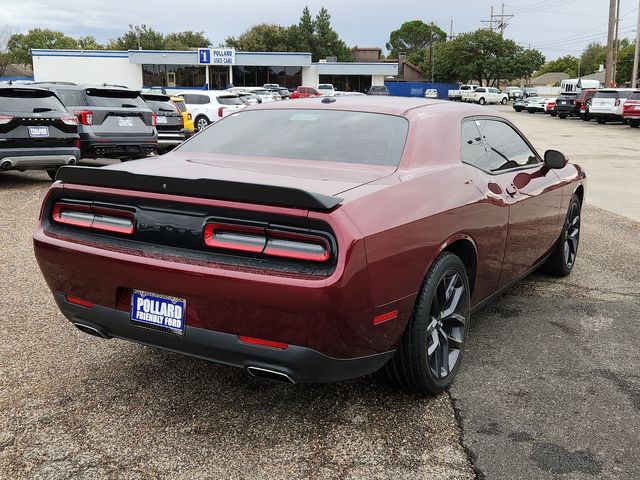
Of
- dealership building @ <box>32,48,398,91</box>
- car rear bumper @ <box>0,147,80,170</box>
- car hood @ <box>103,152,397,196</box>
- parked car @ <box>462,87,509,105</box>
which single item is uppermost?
dealership building @ <box>32,48,398,91</box>

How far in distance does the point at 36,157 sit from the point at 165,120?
5110 millimetres

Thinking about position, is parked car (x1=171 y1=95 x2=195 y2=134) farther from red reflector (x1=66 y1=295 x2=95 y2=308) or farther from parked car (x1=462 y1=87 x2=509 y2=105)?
parked car (x1=462 y1=87 x2=509 y2=105)

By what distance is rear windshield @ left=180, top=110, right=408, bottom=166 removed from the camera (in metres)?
3.50

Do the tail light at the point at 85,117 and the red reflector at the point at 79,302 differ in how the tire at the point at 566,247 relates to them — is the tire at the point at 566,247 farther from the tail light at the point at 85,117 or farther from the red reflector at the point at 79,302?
the tail light at the point at 85,117

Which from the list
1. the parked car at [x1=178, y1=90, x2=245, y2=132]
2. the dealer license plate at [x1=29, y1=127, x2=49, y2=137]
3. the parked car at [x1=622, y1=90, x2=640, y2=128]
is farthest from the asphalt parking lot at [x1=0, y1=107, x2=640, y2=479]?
the parked car at [x1=622, y1=90, x2=640, y2=128]

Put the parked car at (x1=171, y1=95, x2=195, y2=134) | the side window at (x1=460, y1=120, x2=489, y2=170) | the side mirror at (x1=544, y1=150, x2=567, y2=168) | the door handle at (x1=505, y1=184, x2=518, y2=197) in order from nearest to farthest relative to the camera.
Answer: the side window at (x1=460, y1=120, x2=489, y2=170) < the door handle at (x1=505, y1=184, x2=518, y2=197) < the side mirror at (x1=544, y1=150, x2=567, y2=168) < the parked car at (x1=171, y1=95, x2=195, y2=134)

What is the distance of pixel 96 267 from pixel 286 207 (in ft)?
3.37

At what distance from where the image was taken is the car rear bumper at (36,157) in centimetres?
948

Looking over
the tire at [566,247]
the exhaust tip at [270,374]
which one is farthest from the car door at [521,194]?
the exhaust tip at [270,374]

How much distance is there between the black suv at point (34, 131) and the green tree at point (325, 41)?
8962 centimetres

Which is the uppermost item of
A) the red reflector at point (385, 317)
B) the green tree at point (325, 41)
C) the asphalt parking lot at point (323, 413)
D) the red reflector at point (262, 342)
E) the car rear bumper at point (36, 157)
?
the green tree at point (325, 41)

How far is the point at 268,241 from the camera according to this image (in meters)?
2.64

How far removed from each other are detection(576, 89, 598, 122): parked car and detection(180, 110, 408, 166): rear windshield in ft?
113

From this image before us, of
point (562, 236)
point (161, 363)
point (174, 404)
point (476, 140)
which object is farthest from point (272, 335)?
point (562, 236)
